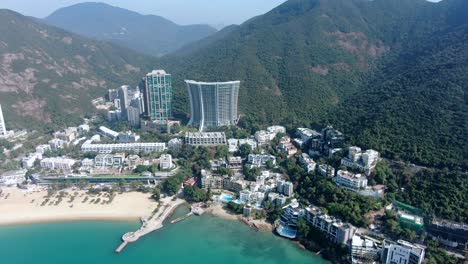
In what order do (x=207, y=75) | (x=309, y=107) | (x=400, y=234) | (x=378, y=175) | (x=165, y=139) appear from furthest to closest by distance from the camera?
(x=207, y=75) < (x=309, y=107) < (x=165, y=139) < (x=378, y=175) < (x=400, y=234)

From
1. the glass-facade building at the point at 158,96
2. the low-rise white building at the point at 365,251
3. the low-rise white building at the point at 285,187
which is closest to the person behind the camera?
the low-rise white building at the point at 365,251

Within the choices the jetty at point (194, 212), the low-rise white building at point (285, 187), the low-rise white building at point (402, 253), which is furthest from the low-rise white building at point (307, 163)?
the low-rise white building at point (402, 253)

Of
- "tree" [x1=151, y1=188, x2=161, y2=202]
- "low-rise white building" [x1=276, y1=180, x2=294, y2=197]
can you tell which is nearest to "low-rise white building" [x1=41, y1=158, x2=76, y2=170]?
"tree" [x1=151, y1=188, x2=161, y2=202]

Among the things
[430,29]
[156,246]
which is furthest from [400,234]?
[430,29]

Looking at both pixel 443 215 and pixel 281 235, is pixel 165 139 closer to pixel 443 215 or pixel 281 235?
pixel 281 235

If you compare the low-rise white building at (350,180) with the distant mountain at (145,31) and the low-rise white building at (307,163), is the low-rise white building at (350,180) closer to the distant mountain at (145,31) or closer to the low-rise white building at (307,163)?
the low-rise white building at (307,163)
